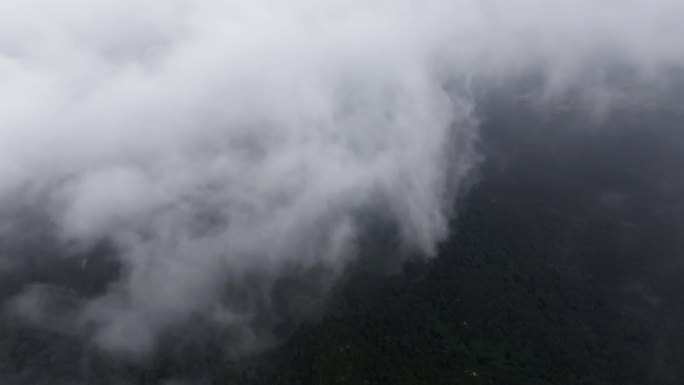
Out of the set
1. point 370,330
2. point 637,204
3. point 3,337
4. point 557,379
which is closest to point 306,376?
point 370,330

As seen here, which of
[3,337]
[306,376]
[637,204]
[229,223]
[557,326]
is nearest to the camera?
[306,376]

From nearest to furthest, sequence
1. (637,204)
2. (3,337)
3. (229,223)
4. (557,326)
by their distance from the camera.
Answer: (3,337), (557,326), (637,204), (229,223)

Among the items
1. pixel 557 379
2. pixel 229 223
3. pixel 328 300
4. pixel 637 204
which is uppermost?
pixel 229 223

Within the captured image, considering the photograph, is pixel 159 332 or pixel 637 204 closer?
pixel 159 332

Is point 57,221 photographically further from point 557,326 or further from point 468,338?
point 557,326

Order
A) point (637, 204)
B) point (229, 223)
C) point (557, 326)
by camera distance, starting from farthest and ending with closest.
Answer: point (229, 223), point (637, 204), point (557, 326)

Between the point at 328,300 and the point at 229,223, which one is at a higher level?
the point at 229,223

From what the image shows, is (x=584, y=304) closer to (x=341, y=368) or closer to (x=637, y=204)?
(x=637, y=204)

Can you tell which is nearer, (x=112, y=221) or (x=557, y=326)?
(x=557, y=326)

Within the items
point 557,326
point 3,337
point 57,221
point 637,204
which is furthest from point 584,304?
point 57,221
